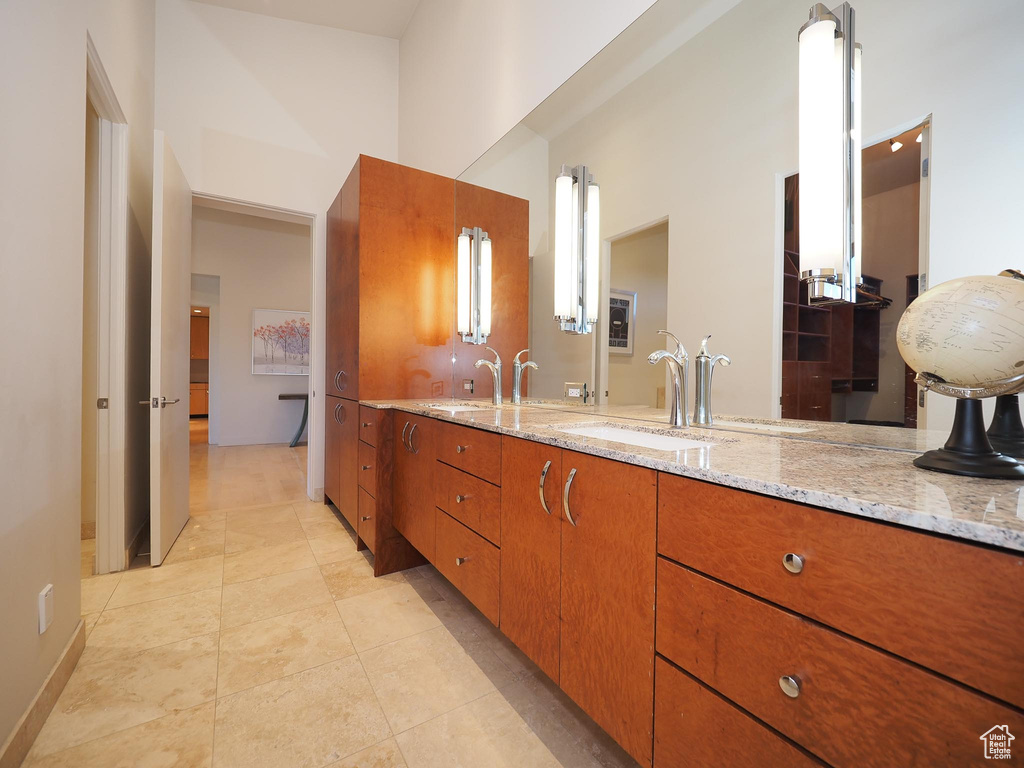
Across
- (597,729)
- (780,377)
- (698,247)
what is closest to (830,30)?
(698,247)

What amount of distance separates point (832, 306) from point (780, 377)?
21 cm

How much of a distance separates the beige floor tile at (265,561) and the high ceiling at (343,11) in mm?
3553

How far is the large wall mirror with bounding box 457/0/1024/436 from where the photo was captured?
34.3 inches

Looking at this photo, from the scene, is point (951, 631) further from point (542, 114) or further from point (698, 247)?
point (542, 114)

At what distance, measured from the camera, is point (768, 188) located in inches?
47.8

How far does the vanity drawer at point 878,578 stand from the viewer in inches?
17.9

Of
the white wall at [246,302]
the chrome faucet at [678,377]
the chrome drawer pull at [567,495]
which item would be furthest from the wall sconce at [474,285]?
the white wall at [246,302]

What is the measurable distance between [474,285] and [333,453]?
59.0 inches

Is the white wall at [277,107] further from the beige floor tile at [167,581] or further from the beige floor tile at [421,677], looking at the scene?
the beige floor tile at [421,677]

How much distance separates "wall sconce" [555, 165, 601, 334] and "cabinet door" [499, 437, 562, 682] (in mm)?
833

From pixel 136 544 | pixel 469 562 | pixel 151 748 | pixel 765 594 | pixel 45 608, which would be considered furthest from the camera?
pixel 136 544

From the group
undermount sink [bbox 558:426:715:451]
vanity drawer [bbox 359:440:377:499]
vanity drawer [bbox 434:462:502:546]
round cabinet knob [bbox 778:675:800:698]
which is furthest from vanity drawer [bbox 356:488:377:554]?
round cabinet knob [bbox 778:675:800:698]

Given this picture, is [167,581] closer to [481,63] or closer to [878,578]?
[878,578]

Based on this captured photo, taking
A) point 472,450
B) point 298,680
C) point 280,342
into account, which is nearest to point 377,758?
point 298,680
